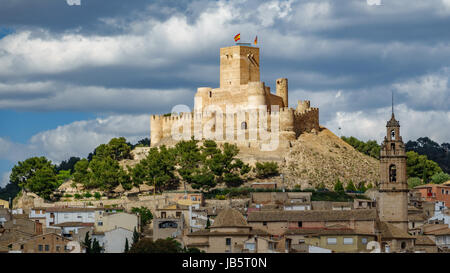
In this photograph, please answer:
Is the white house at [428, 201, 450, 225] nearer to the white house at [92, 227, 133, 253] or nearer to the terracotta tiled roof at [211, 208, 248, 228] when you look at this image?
the terracotta tiled roof at [211, 208, 248, 228]

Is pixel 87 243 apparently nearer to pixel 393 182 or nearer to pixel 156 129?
pixel 393 182

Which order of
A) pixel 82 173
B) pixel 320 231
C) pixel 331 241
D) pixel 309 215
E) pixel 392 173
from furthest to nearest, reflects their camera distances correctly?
pixel 82 173 → pixel 392 173 → pixel 309 215 → pixel 320 231 → pixel 331 241

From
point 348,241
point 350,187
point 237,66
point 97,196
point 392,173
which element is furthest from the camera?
point 237,66

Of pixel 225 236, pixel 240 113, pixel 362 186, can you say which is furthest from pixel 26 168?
pixel 225 236

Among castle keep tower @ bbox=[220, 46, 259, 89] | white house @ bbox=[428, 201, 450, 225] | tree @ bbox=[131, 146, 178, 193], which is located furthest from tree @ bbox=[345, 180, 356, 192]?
castle keep tower @ bbox=[220, 46, 259, 89]

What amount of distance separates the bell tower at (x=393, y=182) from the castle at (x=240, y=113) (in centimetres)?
2959

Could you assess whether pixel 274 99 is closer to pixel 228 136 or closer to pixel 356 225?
pixel 228 136

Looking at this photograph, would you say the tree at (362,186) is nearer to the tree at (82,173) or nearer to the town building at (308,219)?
the tree at (82,173)

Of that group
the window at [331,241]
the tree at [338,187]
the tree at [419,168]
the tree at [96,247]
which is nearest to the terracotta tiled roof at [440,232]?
the window at [331,241]

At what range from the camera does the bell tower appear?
7506 centimetres

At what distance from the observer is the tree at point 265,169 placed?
339ft

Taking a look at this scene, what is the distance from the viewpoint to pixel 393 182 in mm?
77188

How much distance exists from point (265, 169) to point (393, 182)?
90.2 ft

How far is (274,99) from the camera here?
11469 cm
